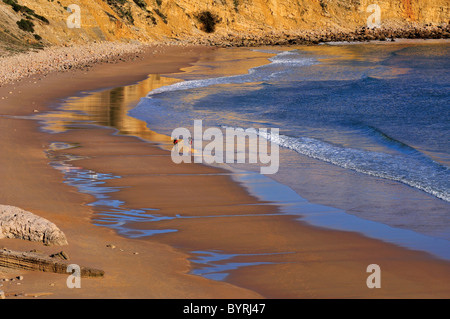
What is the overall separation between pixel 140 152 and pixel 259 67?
23261mm

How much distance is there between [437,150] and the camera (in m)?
12.5

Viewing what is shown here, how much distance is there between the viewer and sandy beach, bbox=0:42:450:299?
5.21 metres

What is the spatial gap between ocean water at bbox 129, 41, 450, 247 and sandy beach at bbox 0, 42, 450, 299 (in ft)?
3.70

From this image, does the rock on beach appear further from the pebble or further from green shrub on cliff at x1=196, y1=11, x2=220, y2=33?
green shrub on cliff at x1=196, y1=11, x2=220, y2=33

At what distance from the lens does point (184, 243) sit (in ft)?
21.7

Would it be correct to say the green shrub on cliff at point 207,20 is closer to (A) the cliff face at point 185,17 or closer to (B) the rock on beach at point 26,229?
(A) the cliff face at point 185,17

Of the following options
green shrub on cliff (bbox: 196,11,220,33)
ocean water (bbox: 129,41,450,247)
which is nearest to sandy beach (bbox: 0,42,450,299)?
ocean water (bbox: 129,41,450,247)

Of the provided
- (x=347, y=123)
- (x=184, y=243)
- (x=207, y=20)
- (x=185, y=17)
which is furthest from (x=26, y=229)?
(x=207, y=20)

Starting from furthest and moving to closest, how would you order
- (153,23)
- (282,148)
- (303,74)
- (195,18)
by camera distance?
(195,18) → (153,23) → (303,74) → (282,148)

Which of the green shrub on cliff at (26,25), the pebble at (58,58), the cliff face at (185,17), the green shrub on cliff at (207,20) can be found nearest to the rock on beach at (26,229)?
the pebble at (58,58)

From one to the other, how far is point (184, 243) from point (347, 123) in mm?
10186
